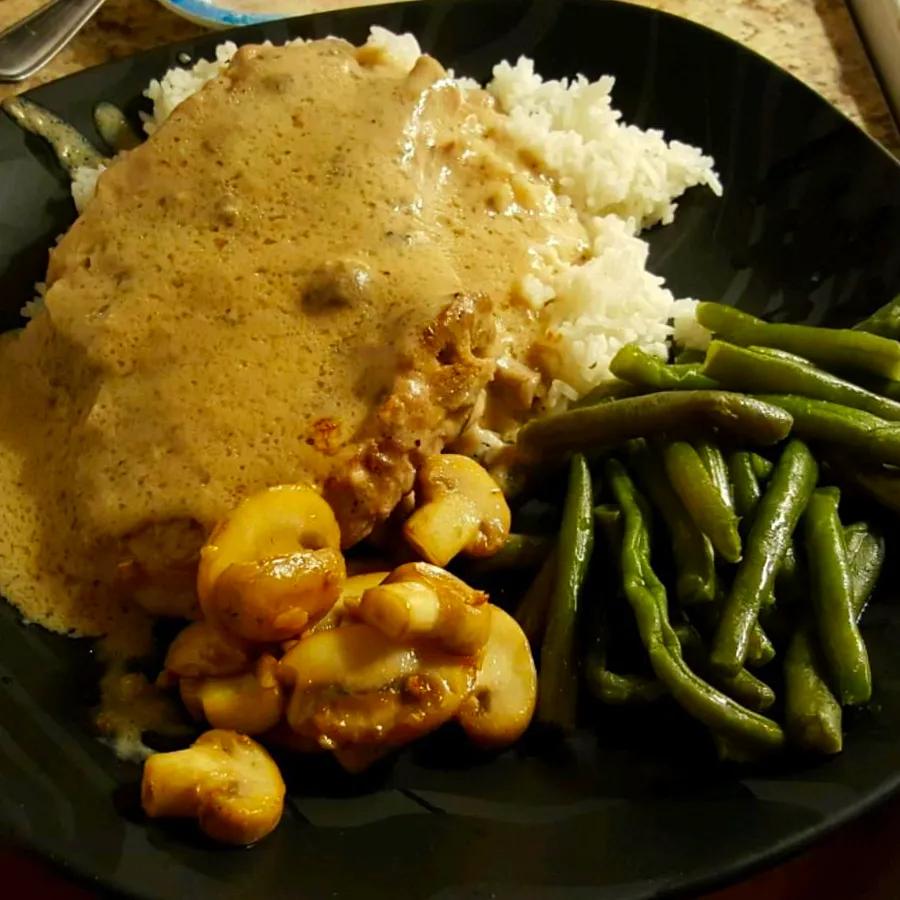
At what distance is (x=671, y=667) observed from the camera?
179 cm

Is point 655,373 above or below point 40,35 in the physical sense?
below

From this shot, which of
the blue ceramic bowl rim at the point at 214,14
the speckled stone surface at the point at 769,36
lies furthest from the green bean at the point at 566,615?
the blue ceramic bowl rim at the point at 214,14

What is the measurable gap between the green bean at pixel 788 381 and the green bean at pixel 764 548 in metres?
0.11

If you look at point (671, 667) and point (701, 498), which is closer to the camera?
point (671, 667)

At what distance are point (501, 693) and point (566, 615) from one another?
0.18 m

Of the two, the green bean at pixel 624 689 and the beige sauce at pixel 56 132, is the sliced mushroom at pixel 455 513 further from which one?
the beige sauce at pixel 56 132

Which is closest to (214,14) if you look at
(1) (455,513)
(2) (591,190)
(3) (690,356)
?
(2) (591,190)

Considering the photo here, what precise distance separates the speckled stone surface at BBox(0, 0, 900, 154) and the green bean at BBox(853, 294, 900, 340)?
1143mm

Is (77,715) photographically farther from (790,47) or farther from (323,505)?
(790,47)

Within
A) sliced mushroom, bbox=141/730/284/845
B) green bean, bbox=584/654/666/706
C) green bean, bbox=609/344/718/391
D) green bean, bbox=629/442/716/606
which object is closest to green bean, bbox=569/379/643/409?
green bean, bbox=609/344/718/391

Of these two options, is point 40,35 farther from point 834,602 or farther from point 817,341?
point 834,602

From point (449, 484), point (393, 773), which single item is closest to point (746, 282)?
point (449, 484)

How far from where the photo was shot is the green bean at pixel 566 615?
1897 millimetres

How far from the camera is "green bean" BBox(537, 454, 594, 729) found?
1897 millimetres
